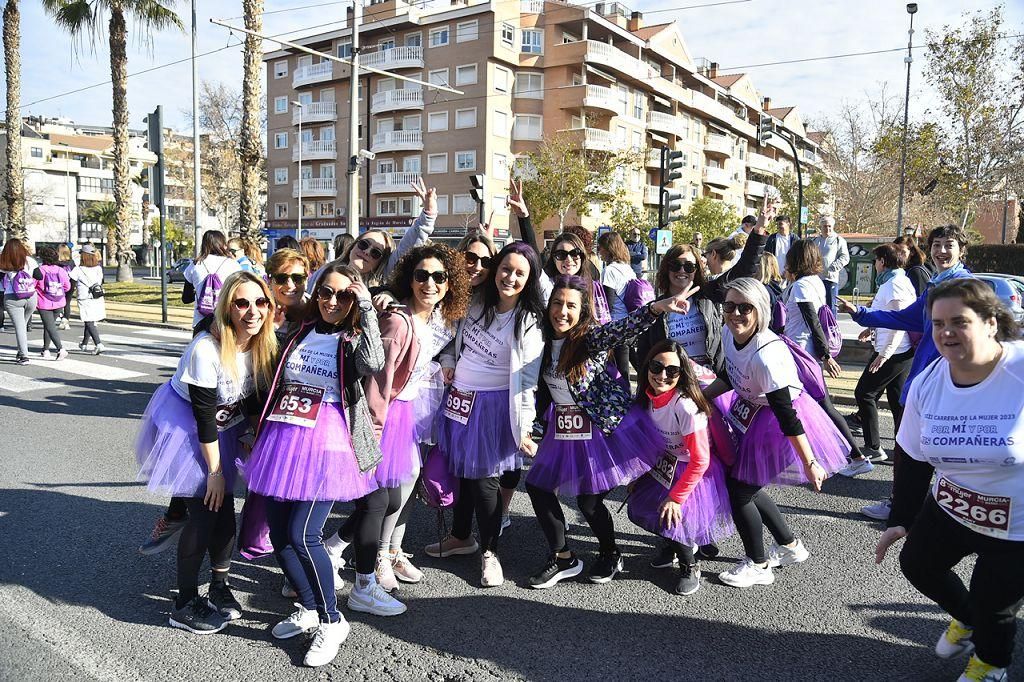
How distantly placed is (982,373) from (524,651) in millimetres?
2194

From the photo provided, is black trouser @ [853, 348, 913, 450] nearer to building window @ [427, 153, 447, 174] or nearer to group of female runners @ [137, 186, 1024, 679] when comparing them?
group of female runners @ [137, 186, 1024, 679]

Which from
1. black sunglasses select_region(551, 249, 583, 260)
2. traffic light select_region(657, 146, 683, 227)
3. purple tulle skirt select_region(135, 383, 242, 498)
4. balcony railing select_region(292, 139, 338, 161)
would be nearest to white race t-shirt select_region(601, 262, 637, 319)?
black sunglasses select_region(551, 249, 583, 260)

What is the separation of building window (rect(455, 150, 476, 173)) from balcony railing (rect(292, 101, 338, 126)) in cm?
1141

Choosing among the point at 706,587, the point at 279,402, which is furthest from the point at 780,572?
the point at 279,402

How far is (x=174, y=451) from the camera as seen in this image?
Answer: 10.7 feet

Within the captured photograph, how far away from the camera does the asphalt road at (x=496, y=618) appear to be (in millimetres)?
3072

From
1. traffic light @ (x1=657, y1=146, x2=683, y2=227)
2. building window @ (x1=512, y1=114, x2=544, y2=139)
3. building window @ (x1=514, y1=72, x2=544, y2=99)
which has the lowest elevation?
traffic light @ (x1=657, y1=146, x2=683, y2=227)

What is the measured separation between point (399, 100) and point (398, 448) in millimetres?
45934

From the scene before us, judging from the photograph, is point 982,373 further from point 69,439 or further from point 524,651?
point 69,439

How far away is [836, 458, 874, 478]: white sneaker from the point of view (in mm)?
5852

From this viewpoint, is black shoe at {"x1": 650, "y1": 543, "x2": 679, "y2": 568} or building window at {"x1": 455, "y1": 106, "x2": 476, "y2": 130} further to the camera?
building window at {"x1": 455, "y1": 106, "x2": 476, "y2": 130}

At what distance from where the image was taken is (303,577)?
3.21 meters

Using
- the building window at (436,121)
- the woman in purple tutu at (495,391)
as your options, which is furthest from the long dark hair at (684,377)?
the building window at (436,121)

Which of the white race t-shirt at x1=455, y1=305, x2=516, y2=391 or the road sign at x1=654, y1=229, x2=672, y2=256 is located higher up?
the road sign at x1=654, y1=229, x2=672, y2=256
